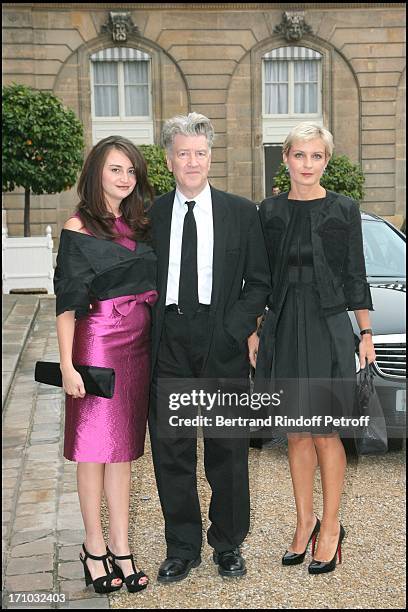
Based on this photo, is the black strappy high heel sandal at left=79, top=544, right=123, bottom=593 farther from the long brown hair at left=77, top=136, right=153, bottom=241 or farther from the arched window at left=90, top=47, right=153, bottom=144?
the arched window at left=90, top=47, right=153, bottom=144

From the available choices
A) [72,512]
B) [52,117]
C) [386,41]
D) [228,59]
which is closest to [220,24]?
[228,59]

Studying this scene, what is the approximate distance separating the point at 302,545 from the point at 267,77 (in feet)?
71.0

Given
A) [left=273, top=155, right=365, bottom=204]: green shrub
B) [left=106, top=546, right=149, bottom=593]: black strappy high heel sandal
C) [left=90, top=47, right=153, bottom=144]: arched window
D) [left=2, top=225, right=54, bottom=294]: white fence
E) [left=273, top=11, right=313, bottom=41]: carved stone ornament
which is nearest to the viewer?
[left=106, top=546, right=149, bottom=593]: black strappy high heel sandal

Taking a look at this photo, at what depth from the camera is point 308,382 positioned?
4.12m

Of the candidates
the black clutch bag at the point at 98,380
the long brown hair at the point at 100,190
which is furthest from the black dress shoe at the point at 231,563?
the long brown hair at the point at 100,190

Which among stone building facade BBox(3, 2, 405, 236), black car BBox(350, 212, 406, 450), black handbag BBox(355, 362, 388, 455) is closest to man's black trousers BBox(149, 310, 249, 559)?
black handbag BBox(355, 362, 388, 455)

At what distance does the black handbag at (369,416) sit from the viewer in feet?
13.8

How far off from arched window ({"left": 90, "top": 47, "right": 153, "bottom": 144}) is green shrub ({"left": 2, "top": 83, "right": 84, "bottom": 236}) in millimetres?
7698

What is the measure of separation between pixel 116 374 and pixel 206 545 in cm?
123

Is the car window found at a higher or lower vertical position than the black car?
higher

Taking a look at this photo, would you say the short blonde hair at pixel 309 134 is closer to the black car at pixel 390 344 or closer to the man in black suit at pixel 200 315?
the man in black suit at pixel 200 315

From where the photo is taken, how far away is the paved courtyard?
154 inches

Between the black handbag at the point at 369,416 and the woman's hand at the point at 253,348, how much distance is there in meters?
0.53

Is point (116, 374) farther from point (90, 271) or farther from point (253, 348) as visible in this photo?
point (253, 348)
